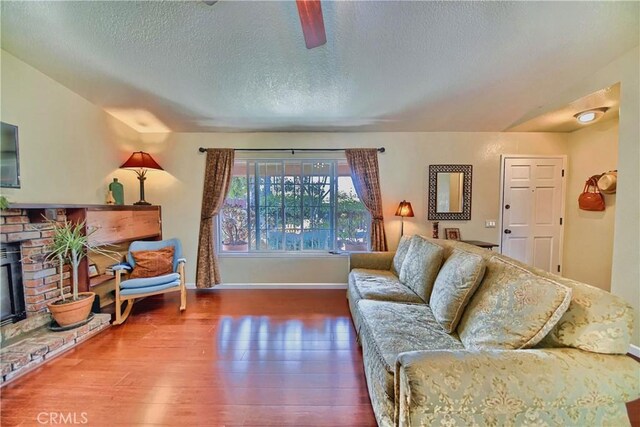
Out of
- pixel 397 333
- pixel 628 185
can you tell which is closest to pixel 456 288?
pixel 397 333

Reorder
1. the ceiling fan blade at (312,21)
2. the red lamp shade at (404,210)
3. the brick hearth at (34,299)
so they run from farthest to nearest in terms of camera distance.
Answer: the red lamp shade at (404,210)
the brick hearth at (34,299)
the ceiling fan blade at (312,21)

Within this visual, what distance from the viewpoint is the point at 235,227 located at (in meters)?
3.82

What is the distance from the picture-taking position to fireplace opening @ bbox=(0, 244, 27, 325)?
2.00 m

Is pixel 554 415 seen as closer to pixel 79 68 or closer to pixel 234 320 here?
pixel 234 320

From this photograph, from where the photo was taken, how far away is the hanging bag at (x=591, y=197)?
10.4ft

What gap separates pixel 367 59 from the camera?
209cm

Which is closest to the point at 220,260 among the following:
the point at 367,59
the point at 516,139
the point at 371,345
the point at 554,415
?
the point at 371,345

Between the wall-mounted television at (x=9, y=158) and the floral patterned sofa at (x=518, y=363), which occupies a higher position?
the wall-mounted television at (x=9, y=158)

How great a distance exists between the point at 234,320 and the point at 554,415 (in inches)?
103

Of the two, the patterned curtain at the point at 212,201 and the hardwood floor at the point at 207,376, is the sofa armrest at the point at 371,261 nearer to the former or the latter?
the hardwood floor at the point at 207,376

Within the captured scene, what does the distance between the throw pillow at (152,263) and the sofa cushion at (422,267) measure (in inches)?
111

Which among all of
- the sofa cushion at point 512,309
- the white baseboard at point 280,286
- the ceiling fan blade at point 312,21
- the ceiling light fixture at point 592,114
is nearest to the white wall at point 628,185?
the ceiling light fixture at point 592,114

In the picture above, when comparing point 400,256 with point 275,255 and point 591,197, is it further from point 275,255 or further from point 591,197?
point 591,197

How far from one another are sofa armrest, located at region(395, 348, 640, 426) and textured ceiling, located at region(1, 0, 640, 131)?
2.07m
